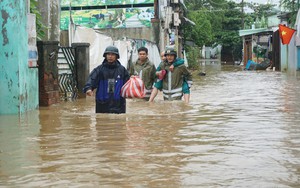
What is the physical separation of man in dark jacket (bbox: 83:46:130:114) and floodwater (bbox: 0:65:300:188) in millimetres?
256

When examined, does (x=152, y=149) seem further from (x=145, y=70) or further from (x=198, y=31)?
(x=198, y=31)

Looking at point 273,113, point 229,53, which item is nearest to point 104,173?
point 273,113

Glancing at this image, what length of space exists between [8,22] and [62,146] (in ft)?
14.1

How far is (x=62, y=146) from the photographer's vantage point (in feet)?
20.0

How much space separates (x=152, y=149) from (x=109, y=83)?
2.70 meters

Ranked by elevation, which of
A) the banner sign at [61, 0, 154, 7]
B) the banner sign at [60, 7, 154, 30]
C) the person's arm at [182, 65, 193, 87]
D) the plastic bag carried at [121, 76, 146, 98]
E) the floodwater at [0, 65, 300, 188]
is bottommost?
the floodwater at [0, 65, 300, 188]

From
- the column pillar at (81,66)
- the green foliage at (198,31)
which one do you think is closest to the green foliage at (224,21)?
the green foliage at (198,31)

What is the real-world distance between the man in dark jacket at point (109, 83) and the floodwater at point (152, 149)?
0.26 meters

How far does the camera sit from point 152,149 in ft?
18.8

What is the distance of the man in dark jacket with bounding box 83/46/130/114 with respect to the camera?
8.22 meters

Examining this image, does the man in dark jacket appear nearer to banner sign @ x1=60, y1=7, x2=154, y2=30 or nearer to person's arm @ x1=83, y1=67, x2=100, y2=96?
person's arm @ x1=83, y1=67, x2=100, y2=96

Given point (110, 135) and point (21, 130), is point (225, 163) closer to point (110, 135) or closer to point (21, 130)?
point (110, 135)

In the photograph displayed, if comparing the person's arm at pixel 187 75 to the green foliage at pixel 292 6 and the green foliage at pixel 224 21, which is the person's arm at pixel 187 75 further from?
the green foliage at pixel 224 21

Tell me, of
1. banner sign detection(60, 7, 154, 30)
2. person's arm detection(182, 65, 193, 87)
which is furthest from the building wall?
banner sign detection(60, 7, 154, 30)
